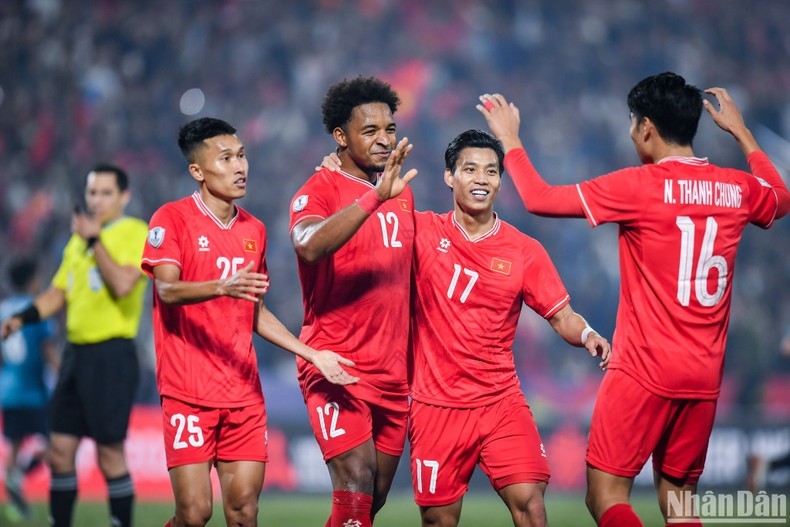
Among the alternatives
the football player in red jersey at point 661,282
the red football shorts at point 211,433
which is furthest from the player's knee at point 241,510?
the football player in red jersey at point 661,282

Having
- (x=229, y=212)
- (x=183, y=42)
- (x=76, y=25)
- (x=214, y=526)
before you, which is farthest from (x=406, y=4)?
(x=229, y=212)

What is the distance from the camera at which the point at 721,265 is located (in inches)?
185

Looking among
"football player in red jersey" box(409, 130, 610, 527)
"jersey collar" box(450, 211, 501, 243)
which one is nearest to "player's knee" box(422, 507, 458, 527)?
"football player in red jersey" box(409, 130, 610, 527)

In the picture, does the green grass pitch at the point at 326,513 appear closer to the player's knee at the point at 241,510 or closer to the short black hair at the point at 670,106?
the player's knee at the point at 241,510

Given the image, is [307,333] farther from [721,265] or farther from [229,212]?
[721,265]

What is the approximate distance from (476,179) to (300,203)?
1.04 meters

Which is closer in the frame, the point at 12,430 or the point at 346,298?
the point at 346,298

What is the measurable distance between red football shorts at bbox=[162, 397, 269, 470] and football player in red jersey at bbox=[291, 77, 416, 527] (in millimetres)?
378

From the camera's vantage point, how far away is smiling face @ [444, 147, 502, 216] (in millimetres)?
5312

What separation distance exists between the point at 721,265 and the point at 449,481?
1893 millimetres

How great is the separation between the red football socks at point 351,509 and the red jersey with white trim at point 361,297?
551 mm

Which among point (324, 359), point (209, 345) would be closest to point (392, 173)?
point (324, 359)

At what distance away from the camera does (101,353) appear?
7.18 m

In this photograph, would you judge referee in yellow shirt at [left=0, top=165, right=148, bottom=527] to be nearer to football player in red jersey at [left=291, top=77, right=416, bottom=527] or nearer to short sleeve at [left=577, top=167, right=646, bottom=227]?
football player in red jersey at [left=291, top=77, right=416, bottom=527]
